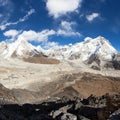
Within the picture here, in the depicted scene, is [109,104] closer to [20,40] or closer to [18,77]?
[18,77]

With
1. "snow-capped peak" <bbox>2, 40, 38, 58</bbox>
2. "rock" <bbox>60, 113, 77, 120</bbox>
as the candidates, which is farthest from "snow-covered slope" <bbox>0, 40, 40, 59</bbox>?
"rock" <bbox>60, 113, 77, 120</bbox>

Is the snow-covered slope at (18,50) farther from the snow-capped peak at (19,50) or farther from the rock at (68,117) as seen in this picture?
the rock at (68,117)

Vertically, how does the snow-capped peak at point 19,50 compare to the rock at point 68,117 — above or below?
above

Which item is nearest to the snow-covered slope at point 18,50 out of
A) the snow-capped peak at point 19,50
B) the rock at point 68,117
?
the snow-capped peak at point 19,50

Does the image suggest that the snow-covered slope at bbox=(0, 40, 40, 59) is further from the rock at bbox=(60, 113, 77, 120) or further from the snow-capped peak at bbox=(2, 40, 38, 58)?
the rock at bbox=(60, 113, 77, 120)

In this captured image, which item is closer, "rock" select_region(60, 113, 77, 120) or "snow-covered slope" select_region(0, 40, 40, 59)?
"rock" select_region(60, 113, 77, 120)

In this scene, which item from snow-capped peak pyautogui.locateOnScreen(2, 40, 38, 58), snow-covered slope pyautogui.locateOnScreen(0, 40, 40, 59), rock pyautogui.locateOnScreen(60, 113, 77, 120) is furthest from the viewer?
snow-capped peak pyautogui.locateOnScreen(2, 40, 38, 58)

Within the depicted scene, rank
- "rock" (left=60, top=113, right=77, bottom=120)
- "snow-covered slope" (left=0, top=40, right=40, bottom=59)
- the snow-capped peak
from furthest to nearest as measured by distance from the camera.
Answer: the snow-capped peak
"snow-covered slope" (left=0, top=40, right=40, bottom=59)
"rock" (left=60, top=113, right=77, bottom=120)

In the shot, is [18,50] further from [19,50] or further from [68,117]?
[68,117]

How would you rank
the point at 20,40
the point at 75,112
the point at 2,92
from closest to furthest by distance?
the point at 75,112
the point at 2,92
the point at 20,40

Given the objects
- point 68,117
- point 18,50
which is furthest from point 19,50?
point 68,117

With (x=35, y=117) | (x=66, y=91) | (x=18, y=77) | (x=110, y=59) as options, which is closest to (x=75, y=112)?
(x=35, y=117)
